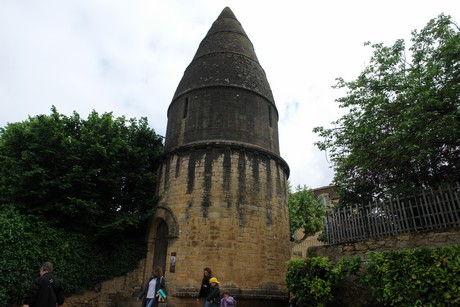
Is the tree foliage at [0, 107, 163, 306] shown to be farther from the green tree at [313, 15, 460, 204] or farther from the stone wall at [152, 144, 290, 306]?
the green tree at [313, 15, 460, 204]

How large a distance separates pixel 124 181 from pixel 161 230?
2.76 m

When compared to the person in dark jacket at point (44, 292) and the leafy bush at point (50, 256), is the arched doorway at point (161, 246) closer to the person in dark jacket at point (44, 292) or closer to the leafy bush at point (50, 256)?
the leafy bush at point (50, 256)

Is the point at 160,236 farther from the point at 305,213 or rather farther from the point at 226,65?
the point at 305,213

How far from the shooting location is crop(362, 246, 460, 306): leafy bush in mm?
5668

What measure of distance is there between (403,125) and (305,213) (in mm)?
17185

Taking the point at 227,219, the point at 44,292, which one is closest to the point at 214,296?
the point at 44,292

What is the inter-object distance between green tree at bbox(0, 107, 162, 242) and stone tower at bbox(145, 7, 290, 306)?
49.9 inches

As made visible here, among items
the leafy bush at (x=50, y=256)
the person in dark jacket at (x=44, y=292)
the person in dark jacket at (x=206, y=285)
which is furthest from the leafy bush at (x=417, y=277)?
the leafy bush at (x=50, y=256)

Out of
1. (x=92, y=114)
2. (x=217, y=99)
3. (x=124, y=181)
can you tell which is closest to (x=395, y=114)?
(x=217, y=99)

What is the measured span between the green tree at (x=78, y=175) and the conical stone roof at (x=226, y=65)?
15.1ft

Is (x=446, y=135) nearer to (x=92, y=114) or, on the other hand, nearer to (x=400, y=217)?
(x=400, y=217)

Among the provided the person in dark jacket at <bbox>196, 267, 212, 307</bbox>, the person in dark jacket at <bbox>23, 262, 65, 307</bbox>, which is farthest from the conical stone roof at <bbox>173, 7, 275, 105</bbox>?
the person in dark jacket at <bbox>23, 262, 65, 307</bbox>

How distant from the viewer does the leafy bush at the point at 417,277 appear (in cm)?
567

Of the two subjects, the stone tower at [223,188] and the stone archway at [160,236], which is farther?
the stone archway at [160,236]
